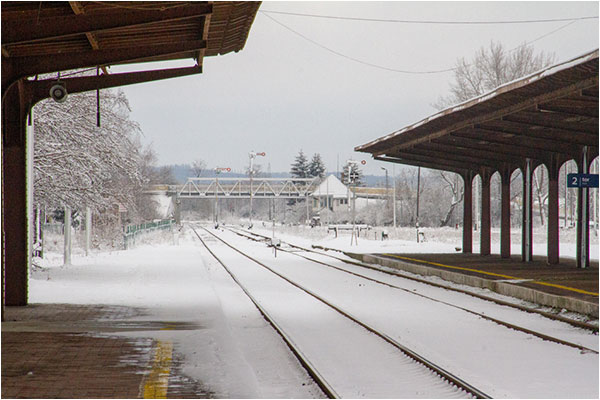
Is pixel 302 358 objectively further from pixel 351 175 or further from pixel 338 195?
pixel 338 195

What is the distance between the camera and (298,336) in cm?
1234

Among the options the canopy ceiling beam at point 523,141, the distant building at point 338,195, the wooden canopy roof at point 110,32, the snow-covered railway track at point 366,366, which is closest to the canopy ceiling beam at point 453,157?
the canopy ceiling beam at point 523,141

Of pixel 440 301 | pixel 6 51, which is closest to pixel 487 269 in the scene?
pixel 440 301

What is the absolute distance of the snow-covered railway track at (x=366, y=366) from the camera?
8453 millimetres

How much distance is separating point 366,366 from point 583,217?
14.3m

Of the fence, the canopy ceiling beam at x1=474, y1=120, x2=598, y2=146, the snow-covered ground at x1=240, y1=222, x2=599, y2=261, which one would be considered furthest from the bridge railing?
the canopy ceiling beam at x1=474, y1=120, x2=598, y2=146

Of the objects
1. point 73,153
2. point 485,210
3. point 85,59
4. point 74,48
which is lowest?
point 485,210

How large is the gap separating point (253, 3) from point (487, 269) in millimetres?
13547

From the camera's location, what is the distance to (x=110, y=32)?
1487 cm

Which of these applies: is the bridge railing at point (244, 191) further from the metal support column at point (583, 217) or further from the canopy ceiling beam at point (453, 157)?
the metal support column at point (583, 217)

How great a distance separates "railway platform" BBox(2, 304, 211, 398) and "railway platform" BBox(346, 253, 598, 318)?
24.8 ft

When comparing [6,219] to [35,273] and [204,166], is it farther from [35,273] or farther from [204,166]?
[204,166]

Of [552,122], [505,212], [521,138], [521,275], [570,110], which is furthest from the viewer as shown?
[505,212]

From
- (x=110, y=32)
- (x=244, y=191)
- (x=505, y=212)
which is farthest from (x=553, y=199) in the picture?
(x=244, y=191)
